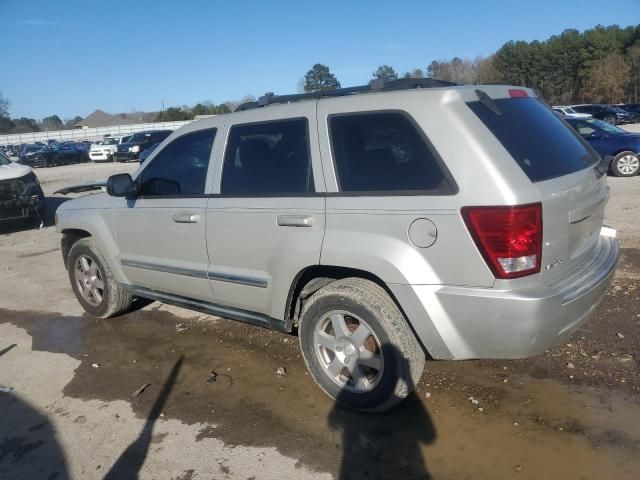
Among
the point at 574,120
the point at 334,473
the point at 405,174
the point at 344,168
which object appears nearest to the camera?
the point at 334,473

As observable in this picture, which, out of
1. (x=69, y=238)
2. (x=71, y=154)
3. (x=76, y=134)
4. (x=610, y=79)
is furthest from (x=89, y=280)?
(x=76, y=134)

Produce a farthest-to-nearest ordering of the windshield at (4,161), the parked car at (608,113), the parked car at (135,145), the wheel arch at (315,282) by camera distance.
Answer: the parked car at (608,113)
the parked car at (135,145)
the windshield at (4,161)
the wheel arch at (315,282)

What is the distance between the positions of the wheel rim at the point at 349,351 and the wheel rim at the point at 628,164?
11.8m

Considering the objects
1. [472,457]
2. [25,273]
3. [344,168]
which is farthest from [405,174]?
[25,273]

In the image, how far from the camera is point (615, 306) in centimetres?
454

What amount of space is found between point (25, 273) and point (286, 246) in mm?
5668

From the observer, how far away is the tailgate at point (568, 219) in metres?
2.68

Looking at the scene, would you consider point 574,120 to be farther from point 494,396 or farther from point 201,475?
point 201,475

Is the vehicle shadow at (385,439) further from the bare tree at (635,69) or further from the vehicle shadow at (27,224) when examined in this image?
the bare tree at (635,69)

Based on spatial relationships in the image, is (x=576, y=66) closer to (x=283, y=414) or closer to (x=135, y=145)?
(x=135, y=145)

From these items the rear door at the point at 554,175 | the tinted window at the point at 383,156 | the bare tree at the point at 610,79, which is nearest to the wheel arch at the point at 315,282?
the tinted window at the point at 383,156

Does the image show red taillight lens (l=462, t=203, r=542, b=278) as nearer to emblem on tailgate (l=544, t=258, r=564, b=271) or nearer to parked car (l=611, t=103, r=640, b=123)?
emblem on tailgate (l=544, t=258, r=564, b=271)

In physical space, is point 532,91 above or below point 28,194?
above

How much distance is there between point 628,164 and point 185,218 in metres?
12.1
